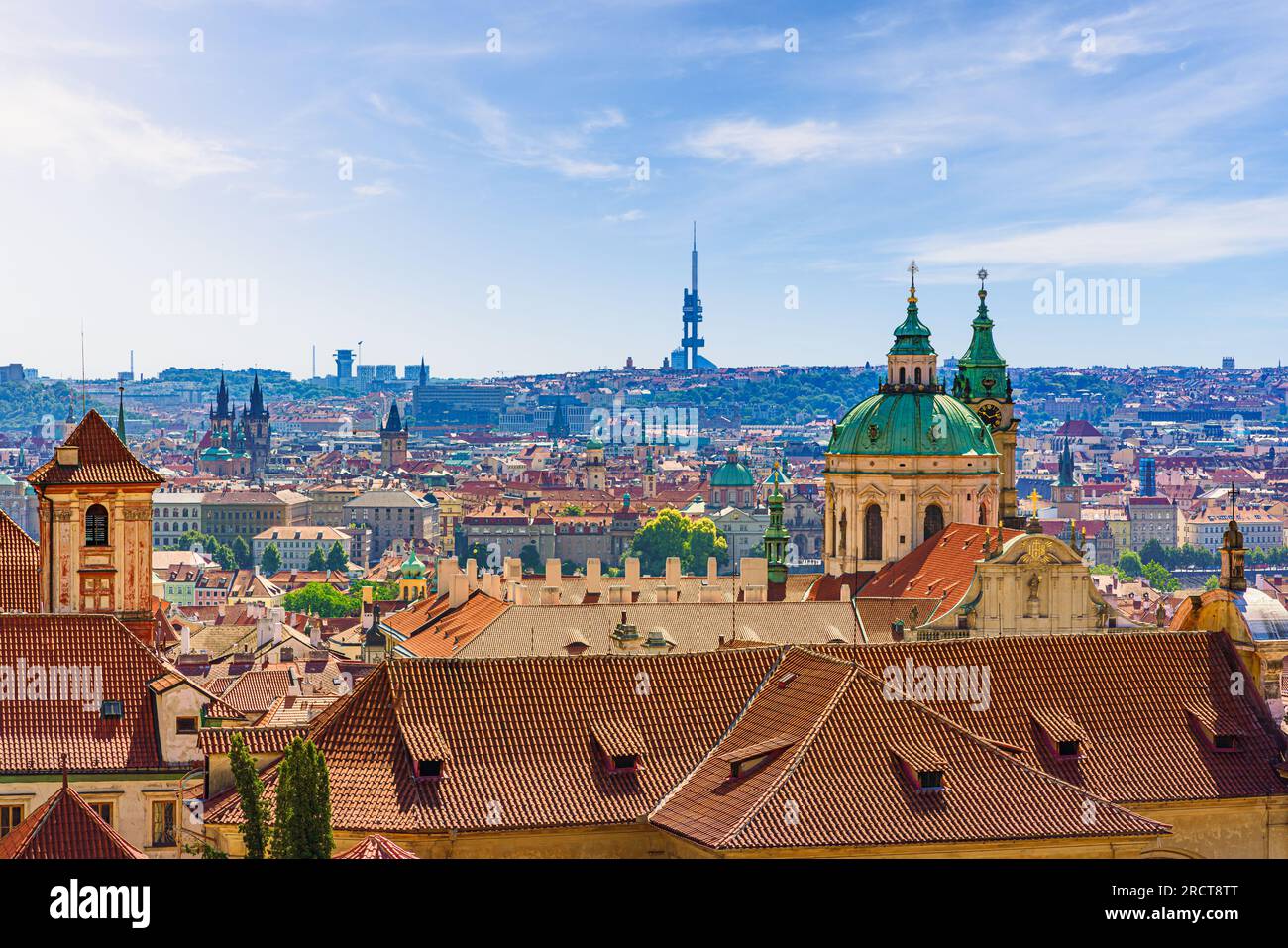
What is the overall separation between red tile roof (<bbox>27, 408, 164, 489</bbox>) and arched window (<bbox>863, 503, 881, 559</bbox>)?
3255cm

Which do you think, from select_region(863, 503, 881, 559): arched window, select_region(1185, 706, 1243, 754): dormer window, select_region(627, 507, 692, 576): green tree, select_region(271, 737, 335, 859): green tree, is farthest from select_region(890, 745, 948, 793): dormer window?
select_region(627, 507, 692, 576): green tree

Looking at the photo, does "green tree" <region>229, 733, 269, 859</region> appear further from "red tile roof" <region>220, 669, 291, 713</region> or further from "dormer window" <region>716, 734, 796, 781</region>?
"red tile roof" <region>220, 669, 291, 713</region>

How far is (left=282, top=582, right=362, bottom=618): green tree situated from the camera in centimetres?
12750

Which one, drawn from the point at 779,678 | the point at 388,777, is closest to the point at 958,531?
the point at 779,678

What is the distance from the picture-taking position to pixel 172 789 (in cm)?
3119

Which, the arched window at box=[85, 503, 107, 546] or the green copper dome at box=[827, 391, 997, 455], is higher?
the green copper dome at box=[827, 391, 997, 455]

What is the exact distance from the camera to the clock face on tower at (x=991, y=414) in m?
76.6

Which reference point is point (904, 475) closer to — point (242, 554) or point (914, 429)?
point (914, 429)

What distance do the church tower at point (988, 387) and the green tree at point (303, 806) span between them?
5594 centimetres

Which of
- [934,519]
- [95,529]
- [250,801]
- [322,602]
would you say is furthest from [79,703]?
[322,602]

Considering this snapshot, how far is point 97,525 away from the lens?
4159cm

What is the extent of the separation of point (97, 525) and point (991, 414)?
139 feet

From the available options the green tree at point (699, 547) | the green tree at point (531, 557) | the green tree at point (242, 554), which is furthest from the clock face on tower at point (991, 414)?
the green tree at point (242, 554)
